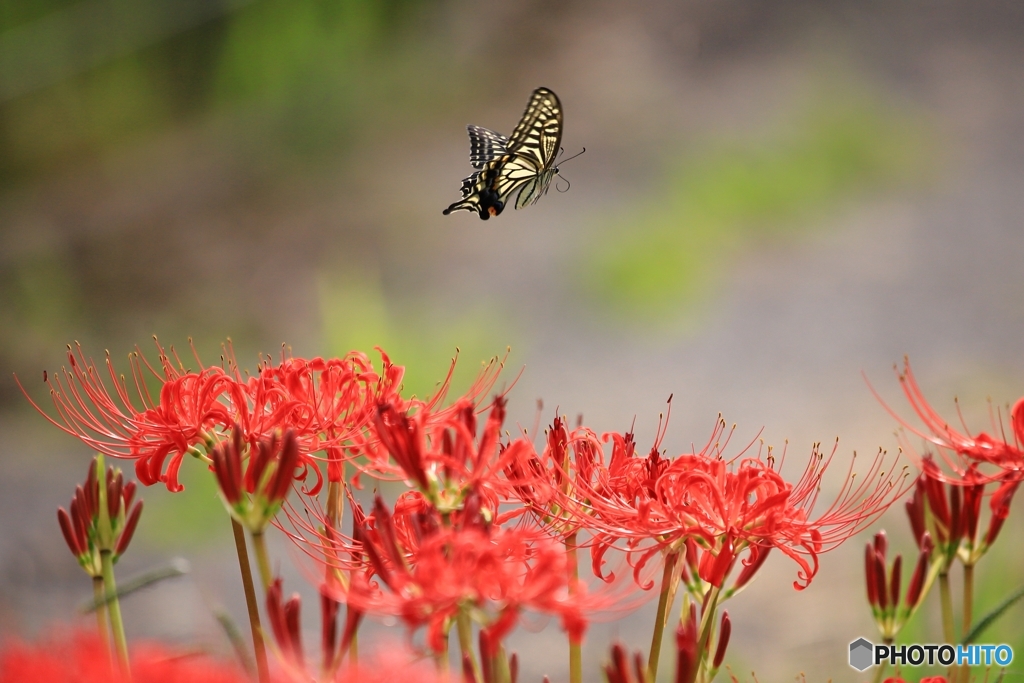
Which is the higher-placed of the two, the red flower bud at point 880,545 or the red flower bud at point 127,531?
the red flower bud at point 127,531

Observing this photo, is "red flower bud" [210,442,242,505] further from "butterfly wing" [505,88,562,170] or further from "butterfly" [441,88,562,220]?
"butterfly wing" [505,88,562,170]

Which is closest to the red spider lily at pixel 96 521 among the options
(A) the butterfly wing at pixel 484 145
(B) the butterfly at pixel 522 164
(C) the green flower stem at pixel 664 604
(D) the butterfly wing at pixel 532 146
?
(C) the green flower stem at pixel 664 604

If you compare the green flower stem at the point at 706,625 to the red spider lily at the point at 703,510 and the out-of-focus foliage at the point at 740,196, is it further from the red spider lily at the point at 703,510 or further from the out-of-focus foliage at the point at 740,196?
the out-of-focus foliage at the point at 740,196

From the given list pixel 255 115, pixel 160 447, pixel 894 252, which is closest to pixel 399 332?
pixel 255 115

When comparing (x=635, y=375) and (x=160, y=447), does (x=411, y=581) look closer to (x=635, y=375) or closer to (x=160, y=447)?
(x=160, y=447)

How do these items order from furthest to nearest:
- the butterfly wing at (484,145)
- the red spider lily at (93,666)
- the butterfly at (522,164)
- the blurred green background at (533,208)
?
the blurred green background at (533,208) < the butterfly wing at (484,145) < the butterfly at (522,164) < the red spider lily at (93,666)

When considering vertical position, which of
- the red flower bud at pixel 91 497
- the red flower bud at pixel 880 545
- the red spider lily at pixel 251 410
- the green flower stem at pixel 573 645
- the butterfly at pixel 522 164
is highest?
the butterfly at pixel 522 164

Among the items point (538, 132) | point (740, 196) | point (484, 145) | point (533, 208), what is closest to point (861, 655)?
point (538, 132)
